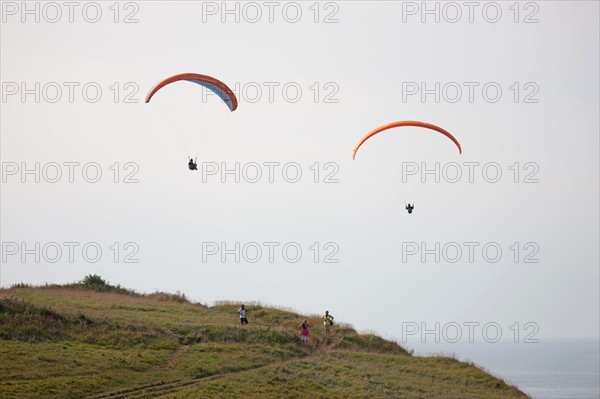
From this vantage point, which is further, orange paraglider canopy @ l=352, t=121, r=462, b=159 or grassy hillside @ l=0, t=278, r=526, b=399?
orange paraglider canopy @ l=352, t=121, r=462, b=159

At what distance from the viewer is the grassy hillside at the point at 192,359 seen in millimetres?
41562

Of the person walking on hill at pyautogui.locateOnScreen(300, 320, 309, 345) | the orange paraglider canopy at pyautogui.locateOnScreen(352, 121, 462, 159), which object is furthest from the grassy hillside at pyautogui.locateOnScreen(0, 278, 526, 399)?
the orange paraglider canopy at pyautogui.locateOnScreen(352, 121, 462, 159)

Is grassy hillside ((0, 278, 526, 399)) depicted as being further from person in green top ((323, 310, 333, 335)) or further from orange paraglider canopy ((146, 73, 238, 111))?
orange paraglider canopy ((146, 73, 238, 111))

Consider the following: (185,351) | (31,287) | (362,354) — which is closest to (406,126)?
(362,354)

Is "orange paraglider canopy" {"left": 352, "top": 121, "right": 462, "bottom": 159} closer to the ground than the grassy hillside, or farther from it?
farther from it

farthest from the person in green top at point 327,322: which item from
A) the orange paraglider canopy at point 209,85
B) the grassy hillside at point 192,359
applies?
the orange paraglider canopy at point 209,85

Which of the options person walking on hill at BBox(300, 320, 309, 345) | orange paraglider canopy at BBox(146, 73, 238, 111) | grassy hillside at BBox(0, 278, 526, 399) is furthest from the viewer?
person walking on hill at BBox(300, 320, 309, 345)

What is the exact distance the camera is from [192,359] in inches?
1848

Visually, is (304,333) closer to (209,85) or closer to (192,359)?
(192,359)

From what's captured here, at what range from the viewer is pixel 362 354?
172 feet

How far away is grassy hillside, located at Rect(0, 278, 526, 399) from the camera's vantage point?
41562 millimetres

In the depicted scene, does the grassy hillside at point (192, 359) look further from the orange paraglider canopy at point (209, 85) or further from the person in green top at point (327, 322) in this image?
the orange paraglider canopy at point (209, 85)

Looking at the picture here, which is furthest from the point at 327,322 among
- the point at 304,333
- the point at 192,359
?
the point at 192,359

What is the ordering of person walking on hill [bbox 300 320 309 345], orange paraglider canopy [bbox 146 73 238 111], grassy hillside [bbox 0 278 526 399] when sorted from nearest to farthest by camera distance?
grassy hillside [bbox 0 278 526 399] → orange paraglider canopy [bbox 146 73 238 111] → person walking on hill [bbox 300 320 309 345]
